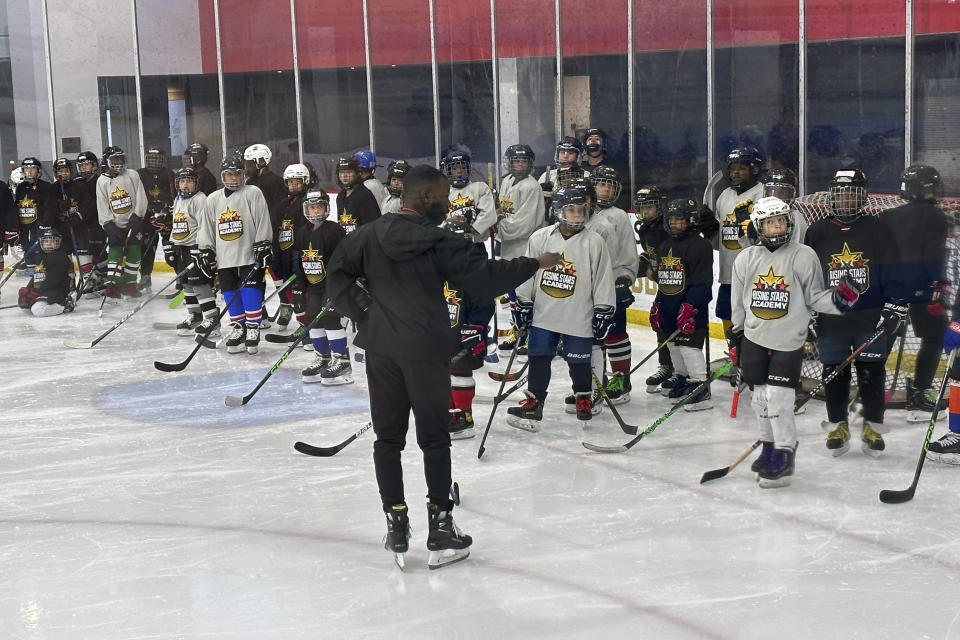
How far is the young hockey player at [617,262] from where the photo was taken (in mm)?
5289

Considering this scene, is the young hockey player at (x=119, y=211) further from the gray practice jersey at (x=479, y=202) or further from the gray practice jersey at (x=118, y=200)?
the gray practice jersey at (x=479, y=202)

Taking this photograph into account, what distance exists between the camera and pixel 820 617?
289 cm

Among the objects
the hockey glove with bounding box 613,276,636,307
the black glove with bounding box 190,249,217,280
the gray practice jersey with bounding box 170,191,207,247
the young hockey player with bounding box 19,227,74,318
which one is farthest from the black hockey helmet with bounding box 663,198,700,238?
the young hockey player with bounding box 19,227,74,318

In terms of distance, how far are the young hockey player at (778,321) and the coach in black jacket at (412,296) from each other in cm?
106

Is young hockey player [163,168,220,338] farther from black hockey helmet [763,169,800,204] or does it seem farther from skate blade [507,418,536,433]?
black hockey helmet [763,169,800,204]

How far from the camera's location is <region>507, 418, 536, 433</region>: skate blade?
4895 millimetres

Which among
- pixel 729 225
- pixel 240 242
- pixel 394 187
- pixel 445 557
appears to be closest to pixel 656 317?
pixel 729 225

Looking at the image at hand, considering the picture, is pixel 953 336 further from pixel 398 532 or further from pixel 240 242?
pixel 240 242

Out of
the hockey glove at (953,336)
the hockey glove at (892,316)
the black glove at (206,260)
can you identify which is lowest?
the hockey glove at (953,336)

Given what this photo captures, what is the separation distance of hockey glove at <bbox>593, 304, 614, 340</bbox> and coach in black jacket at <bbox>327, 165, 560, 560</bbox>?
4.70 ft

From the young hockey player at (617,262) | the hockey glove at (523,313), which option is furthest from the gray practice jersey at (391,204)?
the hockey glove at (523,313)

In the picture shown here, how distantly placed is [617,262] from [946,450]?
5.49ft

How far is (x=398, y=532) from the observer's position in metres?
3.30

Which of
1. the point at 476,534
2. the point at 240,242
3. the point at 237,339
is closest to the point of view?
the point at 476,534
